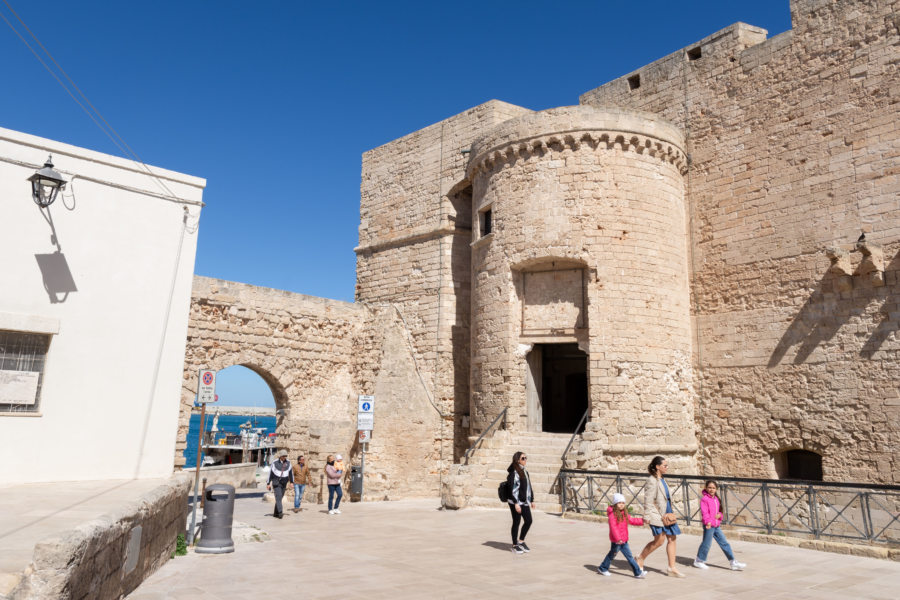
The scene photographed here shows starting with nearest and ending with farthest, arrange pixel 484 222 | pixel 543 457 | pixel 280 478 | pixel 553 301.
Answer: pixel 280 478, pixel 543 457, pixel 553 301, pixel 484 222

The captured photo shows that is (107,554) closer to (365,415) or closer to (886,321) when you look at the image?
(365,415)

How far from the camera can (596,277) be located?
14.2m

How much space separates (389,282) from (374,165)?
14.5ft

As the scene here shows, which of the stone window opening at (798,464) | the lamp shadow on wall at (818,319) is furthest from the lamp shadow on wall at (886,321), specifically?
the stone window opening at (798,464)

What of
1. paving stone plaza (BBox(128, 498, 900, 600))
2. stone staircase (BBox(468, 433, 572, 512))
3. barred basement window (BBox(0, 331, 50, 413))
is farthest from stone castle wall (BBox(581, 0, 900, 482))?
barred basement window (BBox(0, 331, 50, 413))

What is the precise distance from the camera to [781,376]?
1360 centimetres

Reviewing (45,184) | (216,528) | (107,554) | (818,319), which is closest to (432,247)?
(818,319)

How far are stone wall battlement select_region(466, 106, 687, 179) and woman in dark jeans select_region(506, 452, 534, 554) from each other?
8.87 meters

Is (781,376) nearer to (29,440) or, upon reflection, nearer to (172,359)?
(172,359)

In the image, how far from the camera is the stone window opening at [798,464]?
13.4 metres

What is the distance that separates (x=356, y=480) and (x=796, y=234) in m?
11.3

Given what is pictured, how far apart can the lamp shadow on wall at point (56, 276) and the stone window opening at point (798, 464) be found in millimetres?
13569

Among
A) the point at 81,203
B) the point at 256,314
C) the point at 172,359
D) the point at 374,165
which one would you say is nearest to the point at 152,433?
the point at 172,359

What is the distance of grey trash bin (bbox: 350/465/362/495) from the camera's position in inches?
592
